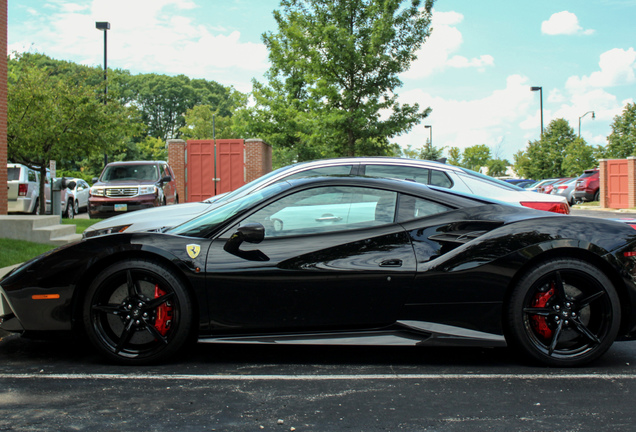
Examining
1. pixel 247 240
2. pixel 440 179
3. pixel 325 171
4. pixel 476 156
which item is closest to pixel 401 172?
pixel 440 179

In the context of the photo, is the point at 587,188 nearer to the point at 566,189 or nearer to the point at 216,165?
the point at 566,189

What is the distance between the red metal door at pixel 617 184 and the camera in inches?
1219

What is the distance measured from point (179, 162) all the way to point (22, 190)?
5708mm

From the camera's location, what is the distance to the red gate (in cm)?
2103

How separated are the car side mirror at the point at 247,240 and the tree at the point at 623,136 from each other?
141ft

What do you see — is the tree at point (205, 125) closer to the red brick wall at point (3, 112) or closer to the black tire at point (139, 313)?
the red brick wall at point (3, 112)

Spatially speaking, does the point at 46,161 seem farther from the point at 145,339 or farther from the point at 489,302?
the point at 489,302

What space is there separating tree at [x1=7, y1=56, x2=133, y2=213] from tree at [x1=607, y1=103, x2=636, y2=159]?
1429 inches

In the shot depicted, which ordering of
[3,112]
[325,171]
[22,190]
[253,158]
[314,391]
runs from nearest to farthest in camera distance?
[314,391]
[325,171]
[3,112]
[22,190]
[253,158]

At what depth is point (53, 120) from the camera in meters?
16.0

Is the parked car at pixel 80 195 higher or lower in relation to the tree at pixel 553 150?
lower

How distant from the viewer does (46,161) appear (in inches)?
670

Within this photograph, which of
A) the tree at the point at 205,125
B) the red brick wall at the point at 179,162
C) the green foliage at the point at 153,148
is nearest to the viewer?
the red brick wall at the point at 179,162

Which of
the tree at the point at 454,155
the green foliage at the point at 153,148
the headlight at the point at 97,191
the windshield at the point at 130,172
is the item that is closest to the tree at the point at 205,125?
the green foliage at the point at 153,148
